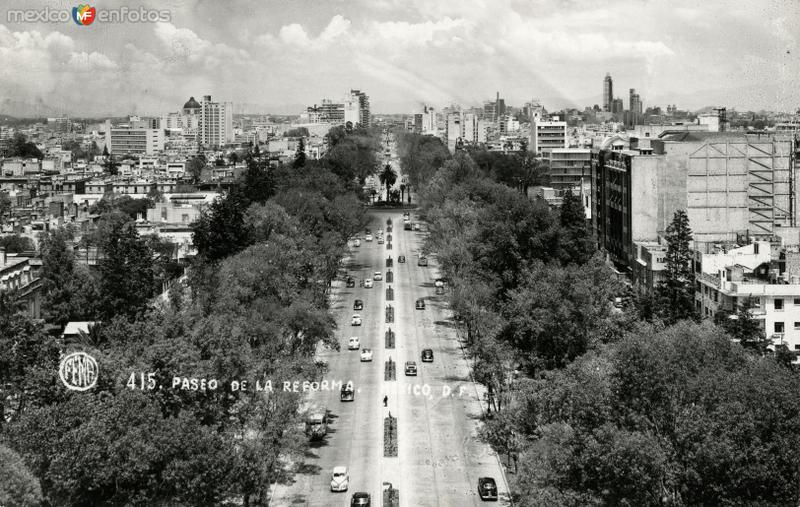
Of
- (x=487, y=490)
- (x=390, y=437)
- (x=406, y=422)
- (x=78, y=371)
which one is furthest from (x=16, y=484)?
(x=406, y=422)

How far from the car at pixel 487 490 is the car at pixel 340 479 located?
10.9ft

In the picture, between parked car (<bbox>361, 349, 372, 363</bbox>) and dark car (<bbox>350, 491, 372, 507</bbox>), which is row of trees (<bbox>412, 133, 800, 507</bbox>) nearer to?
dark car (<bbox>350, 491, 372, 507</bbox>)

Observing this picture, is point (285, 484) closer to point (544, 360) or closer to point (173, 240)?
point (544, 360)

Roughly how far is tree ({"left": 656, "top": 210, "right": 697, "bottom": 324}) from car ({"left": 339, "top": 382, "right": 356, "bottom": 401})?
11.4 meters

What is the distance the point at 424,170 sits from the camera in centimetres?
10244

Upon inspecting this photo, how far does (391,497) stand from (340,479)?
1490 mm

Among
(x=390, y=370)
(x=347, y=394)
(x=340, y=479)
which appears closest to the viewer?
(x=340, y=479)

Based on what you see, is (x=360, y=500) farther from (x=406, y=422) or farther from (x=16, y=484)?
(x=16, y=484)

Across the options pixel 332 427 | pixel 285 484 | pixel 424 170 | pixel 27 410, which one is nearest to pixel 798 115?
pixel 424 170

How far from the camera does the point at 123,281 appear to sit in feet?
157

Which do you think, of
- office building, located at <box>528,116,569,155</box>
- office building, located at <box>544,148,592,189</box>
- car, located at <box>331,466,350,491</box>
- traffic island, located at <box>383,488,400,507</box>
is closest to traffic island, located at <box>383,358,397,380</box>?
car, located at <box>331,466,350,491</box>

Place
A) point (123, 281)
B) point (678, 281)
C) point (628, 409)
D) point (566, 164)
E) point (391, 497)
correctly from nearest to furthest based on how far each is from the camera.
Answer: point (628, 409), point (391, 497), point (678, 281), point (123, 281), point (566, 164)

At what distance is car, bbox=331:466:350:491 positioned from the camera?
2734 cm

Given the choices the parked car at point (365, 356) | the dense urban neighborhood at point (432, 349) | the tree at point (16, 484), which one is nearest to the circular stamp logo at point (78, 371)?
the dense urban neighborhood at point (432, 349)
